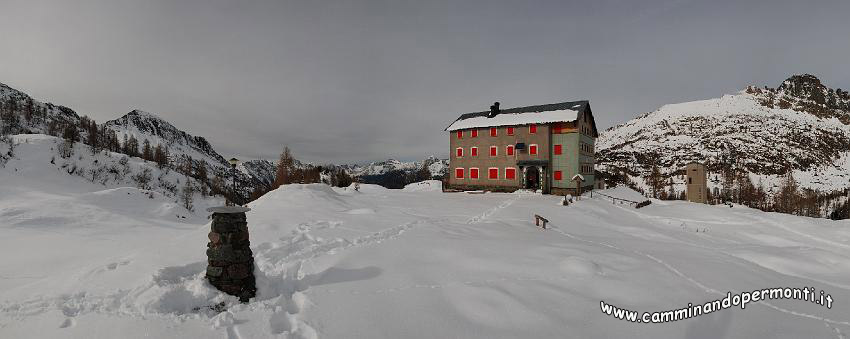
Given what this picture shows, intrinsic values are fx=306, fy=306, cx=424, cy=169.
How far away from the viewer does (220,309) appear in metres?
5.25

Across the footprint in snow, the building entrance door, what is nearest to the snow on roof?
the building entrance door

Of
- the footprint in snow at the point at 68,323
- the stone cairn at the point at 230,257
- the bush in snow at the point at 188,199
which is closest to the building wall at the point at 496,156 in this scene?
the bush in snow at the point at 188,199

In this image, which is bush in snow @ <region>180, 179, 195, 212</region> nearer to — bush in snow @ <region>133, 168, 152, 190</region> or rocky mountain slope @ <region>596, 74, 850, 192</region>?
bush in snow @ <region>133, 168, 152, 190</region>

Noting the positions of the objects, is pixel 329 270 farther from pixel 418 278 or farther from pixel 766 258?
pixel 766 258

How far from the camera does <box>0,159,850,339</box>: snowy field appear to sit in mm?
4785

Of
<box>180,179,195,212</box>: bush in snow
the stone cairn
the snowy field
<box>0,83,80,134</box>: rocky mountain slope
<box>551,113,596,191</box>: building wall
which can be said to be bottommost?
<box>180,179,195,212</box>: bush in snow

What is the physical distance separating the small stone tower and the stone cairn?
155 feet

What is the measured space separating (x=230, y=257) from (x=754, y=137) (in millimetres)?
178074

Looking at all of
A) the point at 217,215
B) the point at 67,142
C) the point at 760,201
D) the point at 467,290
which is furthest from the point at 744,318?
the point at 760,201

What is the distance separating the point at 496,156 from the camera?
3428 centimetres

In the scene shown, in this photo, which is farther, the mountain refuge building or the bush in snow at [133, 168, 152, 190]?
the bush in snow at [133, 168, 152, 190]

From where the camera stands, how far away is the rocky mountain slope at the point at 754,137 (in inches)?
3890

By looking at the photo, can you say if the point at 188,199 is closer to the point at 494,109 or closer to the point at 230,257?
the point at 494,109

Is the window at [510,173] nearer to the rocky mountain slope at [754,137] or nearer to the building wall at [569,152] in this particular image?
the building wall at [569,152]
